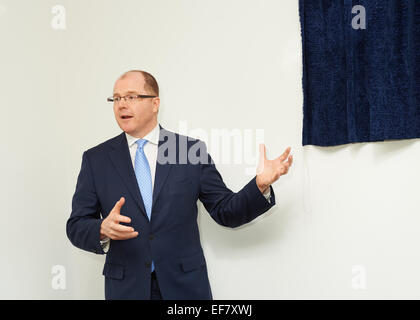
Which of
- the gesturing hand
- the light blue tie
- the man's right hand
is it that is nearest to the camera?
the man's right hand

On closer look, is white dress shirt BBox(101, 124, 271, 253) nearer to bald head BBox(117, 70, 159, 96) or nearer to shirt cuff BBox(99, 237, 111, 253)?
bald head BBox(117, 70, 159, 96)

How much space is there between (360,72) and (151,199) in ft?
2.68

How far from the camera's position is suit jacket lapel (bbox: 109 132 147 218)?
143 cm

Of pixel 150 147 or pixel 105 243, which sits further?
pixel 150 147

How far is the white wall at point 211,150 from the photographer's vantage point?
1.43 m

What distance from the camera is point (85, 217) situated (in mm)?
1441

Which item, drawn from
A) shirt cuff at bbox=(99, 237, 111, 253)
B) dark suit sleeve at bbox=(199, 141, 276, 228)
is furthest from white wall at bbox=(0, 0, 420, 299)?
shirt cuff at bbox=(99, 237, 111, 253)

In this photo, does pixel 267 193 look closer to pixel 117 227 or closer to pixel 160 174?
pixel 160 174

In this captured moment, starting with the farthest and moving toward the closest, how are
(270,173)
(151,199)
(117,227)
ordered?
(151,199) → (270,173) → (117,227)

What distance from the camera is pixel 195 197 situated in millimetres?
1506

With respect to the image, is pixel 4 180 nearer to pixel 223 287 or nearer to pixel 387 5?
pixel 223 287

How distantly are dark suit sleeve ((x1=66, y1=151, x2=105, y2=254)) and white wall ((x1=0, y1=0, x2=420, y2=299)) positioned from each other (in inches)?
13.6

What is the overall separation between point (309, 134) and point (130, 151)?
0.64 metres

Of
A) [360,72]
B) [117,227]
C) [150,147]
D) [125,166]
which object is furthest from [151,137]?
[360,72]
